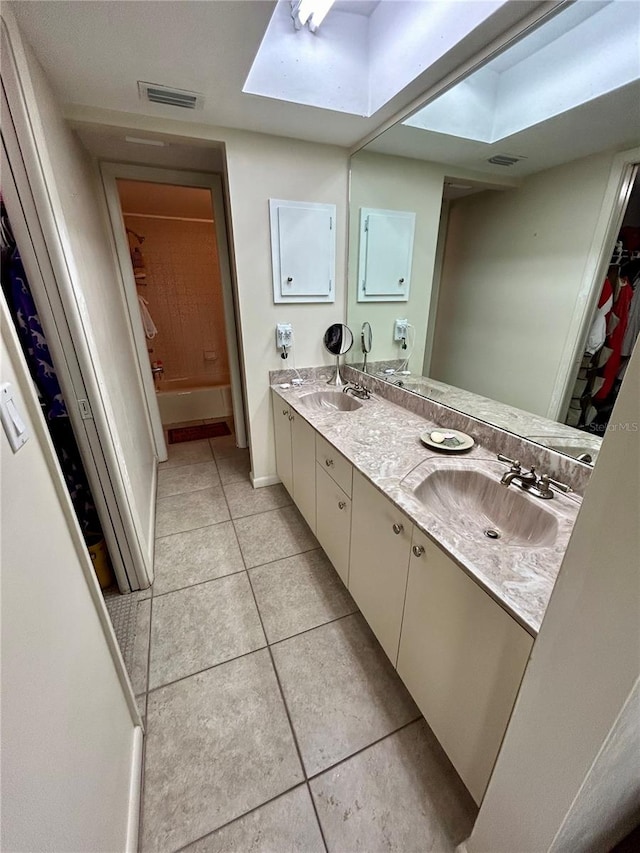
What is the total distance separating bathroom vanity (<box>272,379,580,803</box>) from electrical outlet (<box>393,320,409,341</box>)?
732 millimetres

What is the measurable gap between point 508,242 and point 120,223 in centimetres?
259

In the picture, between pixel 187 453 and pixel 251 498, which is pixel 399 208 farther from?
pixel 187 453

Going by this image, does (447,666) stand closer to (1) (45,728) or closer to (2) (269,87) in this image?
(1) (45,728)

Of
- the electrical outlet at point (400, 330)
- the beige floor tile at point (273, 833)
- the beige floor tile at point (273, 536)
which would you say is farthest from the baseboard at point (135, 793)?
the electrical outlet at point (400, 330)

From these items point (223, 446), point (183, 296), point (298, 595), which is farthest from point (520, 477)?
point (183, 296)

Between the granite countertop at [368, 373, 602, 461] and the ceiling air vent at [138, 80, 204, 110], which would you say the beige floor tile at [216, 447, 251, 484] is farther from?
the ceiling air vent at [138, 80, 204, 110]

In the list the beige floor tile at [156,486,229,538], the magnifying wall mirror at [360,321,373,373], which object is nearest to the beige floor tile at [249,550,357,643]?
the beige floor tile at [156,486,229,538]

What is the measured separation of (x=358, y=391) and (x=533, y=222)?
1.25m

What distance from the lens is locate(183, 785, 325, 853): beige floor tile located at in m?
0.94

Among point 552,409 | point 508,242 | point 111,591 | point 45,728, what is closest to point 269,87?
point 508,242

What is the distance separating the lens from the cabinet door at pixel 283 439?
2.23 metres

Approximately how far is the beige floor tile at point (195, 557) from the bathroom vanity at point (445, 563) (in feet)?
2.10

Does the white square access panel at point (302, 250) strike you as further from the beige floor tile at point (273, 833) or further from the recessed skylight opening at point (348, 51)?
the beige floor tile at point (273, 833)

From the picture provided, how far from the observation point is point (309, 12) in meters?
1.38
